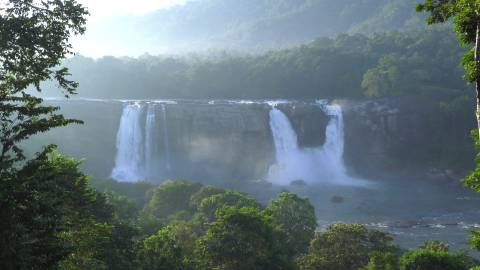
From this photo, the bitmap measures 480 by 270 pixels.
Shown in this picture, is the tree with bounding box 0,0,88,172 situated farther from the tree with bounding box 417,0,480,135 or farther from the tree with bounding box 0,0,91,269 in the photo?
the tree with bounding box 417,0,480,135

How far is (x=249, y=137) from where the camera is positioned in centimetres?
7581

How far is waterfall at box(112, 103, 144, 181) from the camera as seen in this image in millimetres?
70938

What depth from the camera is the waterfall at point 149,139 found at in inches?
2862

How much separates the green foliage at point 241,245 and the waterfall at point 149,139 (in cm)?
4735

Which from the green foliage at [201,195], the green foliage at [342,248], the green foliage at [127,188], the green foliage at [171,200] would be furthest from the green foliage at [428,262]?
the green foliage at [127,188]

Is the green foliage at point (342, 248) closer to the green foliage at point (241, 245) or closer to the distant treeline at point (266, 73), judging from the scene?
the green foliage at point (241, 245)

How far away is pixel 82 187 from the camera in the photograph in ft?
69.9

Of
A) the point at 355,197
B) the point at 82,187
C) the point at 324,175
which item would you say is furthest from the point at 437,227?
the point at 82,187

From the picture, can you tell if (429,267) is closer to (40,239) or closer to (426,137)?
(40,239)

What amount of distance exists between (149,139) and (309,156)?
79.3 feet

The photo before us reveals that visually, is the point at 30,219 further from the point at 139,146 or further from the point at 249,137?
the point at 249,137

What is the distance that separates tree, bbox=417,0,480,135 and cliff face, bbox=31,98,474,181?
196 ft

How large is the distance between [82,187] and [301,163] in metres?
56.8

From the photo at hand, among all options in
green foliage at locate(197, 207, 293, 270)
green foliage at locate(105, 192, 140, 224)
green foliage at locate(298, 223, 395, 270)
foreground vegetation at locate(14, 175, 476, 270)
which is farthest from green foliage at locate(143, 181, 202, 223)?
green foliage at locate(197, 207, 293, 270)
